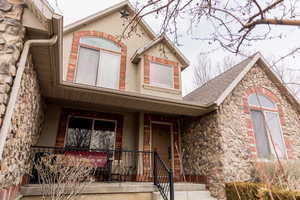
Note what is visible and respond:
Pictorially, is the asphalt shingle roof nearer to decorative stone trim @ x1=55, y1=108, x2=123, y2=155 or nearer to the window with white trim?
the window with white trim

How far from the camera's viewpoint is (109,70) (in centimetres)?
751

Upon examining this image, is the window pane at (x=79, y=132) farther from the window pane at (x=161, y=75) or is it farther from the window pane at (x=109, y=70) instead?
the window pane at (x=161, y=75)

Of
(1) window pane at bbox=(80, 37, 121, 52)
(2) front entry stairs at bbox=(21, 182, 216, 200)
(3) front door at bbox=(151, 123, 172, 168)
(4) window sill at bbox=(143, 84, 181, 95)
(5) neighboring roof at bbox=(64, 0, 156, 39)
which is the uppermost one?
(5) neighboring roof at bbox=(64, 0, 156, 39)

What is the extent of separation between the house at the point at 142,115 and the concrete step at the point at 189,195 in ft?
0.11

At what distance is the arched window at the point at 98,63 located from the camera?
7113 millimetres

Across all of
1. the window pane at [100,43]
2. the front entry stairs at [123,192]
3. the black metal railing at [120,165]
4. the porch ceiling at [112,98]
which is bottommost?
the front entry stairs at [123,192]

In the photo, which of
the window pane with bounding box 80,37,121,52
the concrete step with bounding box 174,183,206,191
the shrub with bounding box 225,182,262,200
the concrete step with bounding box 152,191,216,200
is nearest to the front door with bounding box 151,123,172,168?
the concrete step with bounding box 174,183,206,191

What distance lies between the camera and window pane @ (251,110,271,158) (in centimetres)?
629

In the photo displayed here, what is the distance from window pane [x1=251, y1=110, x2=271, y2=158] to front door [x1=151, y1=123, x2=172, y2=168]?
323 cm

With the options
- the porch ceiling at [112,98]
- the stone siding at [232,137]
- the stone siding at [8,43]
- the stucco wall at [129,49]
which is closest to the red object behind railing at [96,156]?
the porch ceiling at [112,98]

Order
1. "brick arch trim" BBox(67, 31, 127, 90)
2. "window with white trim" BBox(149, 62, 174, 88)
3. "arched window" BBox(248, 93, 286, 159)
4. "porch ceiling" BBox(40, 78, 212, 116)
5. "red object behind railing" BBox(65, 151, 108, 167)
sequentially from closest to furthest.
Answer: "porch ceiling" BBox(40, 78, 212, 116) → "red object behind railing" BBox(65, 151, 108, 167) → "arched window" BBox(248, 93, 286, 159) → "brick arch trim" BBox(67, 31, 127, 90) → "window with white trim" BBox(149, 62, 174, 88)

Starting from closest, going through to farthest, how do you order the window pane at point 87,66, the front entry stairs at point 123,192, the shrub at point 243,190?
the front entry stairs at point 123,192 < the shrub at point 243,190 < the window pane at point 87,66

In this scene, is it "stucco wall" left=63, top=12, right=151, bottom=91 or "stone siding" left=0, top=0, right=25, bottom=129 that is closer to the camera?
"stone siding" left=0, top=0, right=25, bottom=129

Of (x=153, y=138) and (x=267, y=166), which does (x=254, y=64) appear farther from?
(x=153, y=138)
